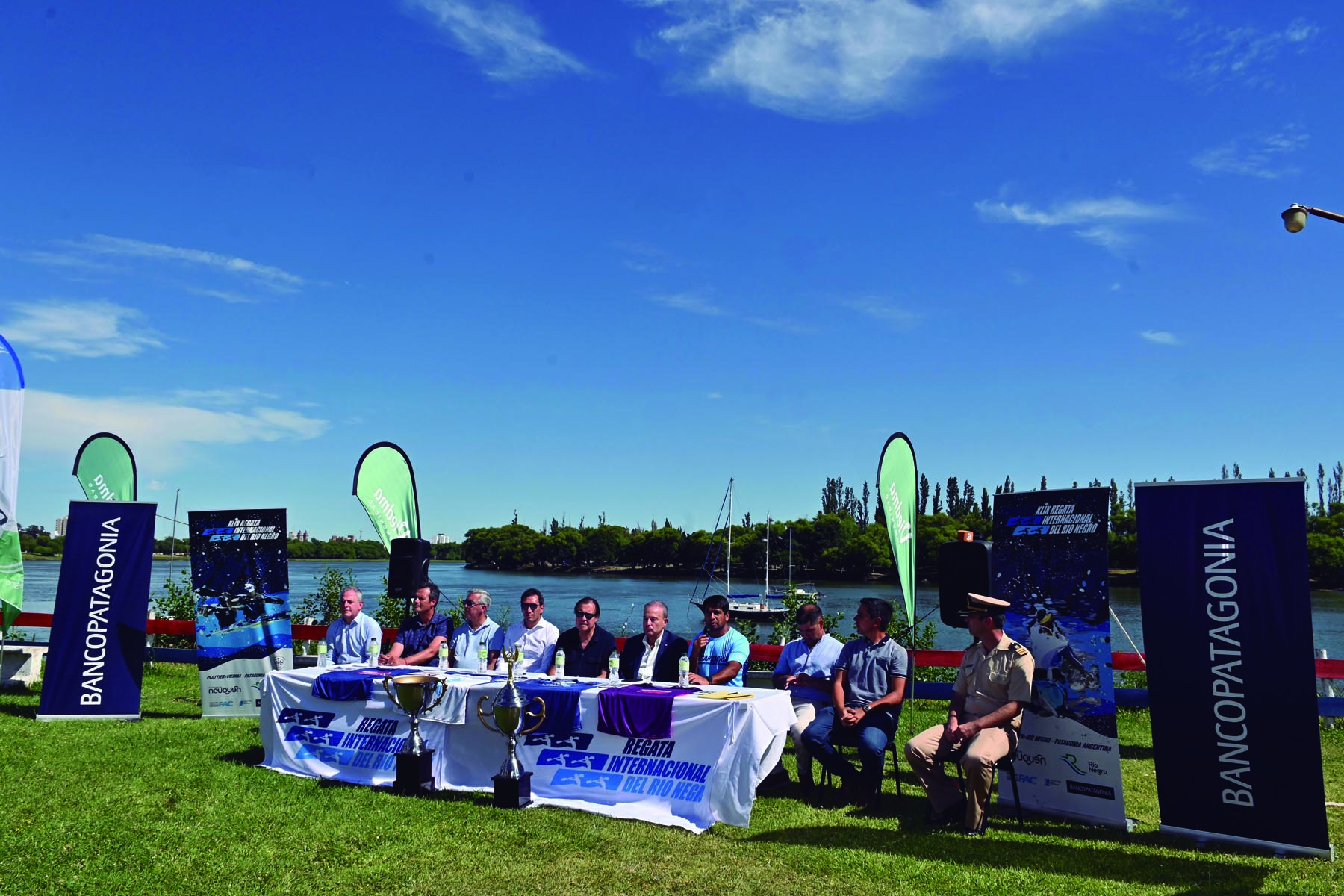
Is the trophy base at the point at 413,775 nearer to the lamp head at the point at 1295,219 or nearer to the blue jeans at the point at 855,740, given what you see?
the blue jeans at the point at 855,740

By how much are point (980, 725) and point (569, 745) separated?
92.0 inches

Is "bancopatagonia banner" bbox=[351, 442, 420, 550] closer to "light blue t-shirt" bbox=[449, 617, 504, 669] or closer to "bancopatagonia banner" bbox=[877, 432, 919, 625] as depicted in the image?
"light blue t-shirt" bbox=[449, 617, 504, 669]

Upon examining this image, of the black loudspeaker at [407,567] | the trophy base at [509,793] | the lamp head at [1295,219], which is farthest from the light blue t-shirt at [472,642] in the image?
the lamp head at [1295,219]

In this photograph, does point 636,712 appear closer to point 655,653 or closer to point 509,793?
point 509,793

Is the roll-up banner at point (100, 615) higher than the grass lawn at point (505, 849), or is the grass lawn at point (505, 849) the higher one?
the roll-up banner at point (100, 615)

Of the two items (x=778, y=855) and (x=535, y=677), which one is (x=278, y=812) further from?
(x=778, y=855)

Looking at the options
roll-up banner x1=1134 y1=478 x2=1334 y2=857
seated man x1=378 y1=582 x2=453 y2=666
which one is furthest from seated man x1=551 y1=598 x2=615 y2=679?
roll-up banner x1=1134 y1=478 x2=1334 y2=857

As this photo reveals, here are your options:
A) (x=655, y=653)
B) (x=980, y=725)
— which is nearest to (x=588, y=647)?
(x=655, y=653)

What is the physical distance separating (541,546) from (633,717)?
Answer: 270ft

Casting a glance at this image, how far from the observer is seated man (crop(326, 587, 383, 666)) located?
7.59 metres

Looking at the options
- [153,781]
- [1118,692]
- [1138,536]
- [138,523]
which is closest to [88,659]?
[138,523]

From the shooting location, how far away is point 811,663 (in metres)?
6.38

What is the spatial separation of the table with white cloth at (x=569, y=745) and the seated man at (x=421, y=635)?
80 centimetres

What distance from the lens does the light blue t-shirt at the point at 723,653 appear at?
6.34 meters
